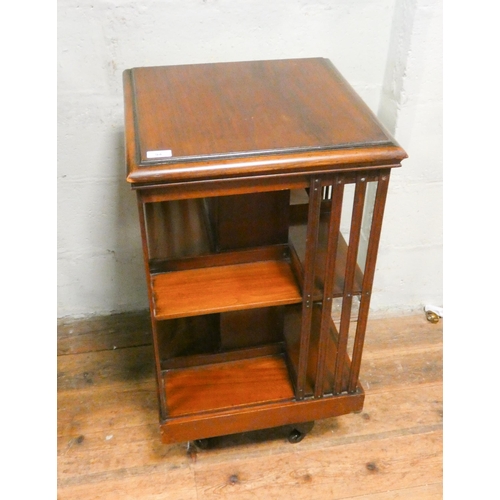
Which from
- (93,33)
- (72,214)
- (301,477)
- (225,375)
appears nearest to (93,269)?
(72,214)

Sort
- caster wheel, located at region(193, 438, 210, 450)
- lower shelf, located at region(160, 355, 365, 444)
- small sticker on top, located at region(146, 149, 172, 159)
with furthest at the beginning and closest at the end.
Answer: caster wheel, located at region(193, 438, 210, 450), lower shelf, located at region(160, 355, 365, 444), small sticker on top, located at region(146, 149, 172, 159)

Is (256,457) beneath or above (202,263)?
beneath

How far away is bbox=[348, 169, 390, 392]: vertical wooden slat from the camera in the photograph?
109 cm

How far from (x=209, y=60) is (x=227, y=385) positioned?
854mm

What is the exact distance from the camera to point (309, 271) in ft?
3.79

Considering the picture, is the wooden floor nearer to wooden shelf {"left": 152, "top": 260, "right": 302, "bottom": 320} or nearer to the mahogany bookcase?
the mahogany bookcase

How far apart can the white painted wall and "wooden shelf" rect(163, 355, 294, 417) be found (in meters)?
0.51

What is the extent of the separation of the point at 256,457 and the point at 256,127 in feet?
2.82

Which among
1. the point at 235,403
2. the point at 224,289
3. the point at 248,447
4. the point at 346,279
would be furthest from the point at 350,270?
the point at 248,447

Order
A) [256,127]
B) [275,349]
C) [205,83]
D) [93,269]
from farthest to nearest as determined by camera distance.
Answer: [93,269] < [275,349] < [205,83] < [256,127]

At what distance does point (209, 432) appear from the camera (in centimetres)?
134

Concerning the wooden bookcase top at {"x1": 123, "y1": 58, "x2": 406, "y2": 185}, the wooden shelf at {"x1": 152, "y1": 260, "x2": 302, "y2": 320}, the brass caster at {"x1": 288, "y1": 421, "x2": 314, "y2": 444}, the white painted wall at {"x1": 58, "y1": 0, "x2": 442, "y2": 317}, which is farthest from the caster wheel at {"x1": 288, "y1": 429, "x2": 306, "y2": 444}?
the wooden bookcase top at {"x1": 123, "y1": 58, "x2": 406, "y2": 185}

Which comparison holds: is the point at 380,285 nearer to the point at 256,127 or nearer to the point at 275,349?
the point at 275,349

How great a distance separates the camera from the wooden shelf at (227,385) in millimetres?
1359
